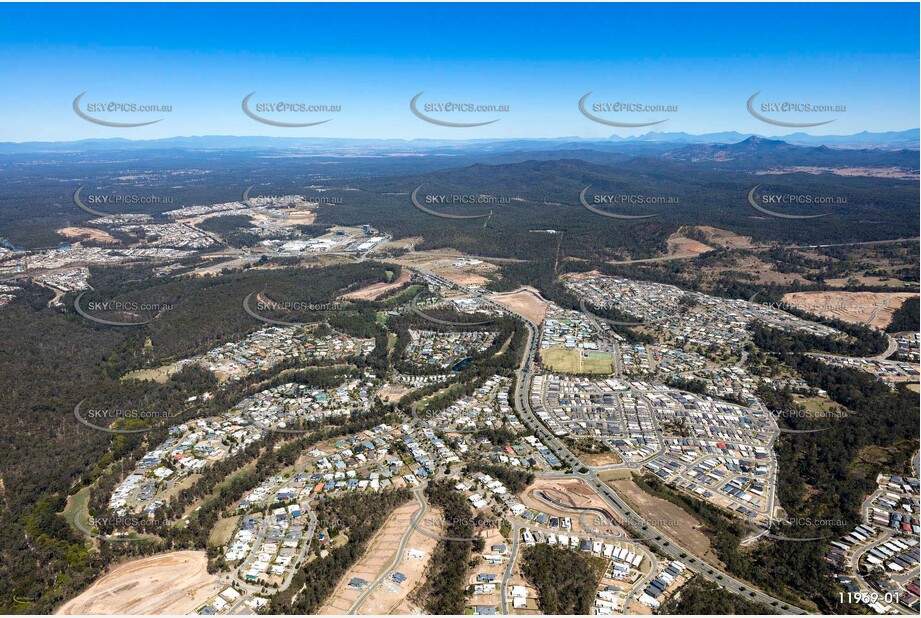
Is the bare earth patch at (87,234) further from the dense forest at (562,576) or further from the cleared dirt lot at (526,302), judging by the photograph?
the dense forest at (562,576)

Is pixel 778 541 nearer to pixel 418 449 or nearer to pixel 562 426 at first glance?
pixel 562 426

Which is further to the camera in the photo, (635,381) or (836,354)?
(836,354)

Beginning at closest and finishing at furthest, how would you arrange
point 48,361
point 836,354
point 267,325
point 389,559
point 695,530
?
point 389,559 < point 695,530 < point 48,361 < point 836,354 < point 267,325

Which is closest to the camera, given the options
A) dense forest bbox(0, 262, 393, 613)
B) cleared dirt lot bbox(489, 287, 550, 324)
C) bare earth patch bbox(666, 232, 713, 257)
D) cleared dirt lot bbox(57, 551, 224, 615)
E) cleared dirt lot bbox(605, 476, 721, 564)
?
cleared dirt lot bbox(57, 551, 224, 615)

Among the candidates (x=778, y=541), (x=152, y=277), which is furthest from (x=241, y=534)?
(x=152, y=277)

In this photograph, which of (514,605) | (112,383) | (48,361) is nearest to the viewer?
(514,605)

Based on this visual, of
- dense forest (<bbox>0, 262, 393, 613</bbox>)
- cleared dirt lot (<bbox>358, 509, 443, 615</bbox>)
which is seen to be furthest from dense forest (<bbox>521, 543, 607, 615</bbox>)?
dense forest (<bbox>0, 262, 393, 613</bbox>)

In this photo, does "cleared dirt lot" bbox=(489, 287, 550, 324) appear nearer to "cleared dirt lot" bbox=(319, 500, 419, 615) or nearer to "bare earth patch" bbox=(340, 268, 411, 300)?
"bare earth patch" bbox=(340, 268, 411, 300)
